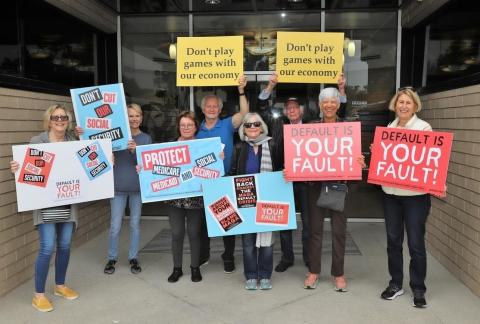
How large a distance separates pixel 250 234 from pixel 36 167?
195 centimetres

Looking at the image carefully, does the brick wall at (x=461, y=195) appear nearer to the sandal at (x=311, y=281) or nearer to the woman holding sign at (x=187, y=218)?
the sandal at (x=311, y=281)

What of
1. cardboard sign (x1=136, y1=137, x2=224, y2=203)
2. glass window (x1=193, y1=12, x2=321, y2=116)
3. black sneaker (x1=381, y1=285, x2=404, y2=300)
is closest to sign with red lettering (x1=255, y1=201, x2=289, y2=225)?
cardboard sign (x1=136, y1=137, x2=224, y2=203)

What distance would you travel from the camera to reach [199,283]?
13.8ft

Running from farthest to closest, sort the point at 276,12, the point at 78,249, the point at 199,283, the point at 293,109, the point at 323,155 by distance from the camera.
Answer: the point at 276,12, the point at 78,249, the point at 293,109, the point at 199,283, the point at 323,155

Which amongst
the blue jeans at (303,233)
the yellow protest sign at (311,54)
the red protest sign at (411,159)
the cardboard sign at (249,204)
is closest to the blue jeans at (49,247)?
the cardboard sign at (249,204)

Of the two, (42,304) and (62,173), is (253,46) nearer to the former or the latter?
(62,173)

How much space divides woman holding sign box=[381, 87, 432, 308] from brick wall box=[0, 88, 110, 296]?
344 cm

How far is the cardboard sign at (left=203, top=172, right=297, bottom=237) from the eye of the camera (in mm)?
3916

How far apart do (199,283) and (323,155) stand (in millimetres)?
1734

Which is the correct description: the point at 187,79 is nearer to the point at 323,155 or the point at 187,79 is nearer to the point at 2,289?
the point at 323,155

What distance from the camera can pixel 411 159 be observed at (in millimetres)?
3545

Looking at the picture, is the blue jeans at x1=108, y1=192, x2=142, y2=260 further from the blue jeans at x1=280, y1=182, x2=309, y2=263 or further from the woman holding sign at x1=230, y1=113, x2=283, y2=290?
the blue jeans at x1=280, y1=182, x2=309, y2=263

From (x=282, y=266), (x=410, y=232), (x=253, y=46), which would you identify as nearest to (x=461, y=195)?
(x=410, y=232)

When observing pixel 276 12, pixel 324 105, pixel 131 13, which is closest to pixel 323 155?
pixel 324 105
